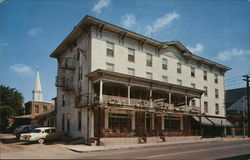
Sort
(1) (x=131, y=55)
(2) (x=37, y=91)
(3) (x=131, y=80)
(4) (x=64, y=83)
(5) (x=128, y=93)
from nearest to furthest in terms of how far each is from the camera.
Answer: (5) (x=128, y=93) < (3) (x=131, y=80) < (1) (x=131, y=55) < (4) (x=64, y=83) < (2) (x=37, y=91)

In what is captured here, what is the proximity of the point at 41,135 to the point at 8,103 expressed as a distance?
2979cm

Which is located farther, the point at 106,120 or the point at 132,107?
the point at 106,120

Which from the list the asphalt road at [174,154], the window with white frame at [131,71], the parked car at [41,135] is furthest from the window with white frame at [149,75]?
the asphalt road at [174,154]

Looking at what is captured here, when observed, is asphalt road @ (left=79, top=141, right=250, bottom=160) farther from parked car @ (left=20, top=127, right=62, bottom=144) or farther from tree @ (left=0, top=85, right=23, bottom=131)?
tree @ (left=0, top=85, right=23, bottom=131)

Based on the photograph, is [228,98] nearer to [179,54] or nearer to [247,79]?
[247,79]

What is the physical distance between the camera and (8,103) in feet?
166

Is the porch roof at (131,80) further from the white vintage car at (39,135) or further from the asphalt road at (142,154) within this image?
the asphalt road at (142,154)

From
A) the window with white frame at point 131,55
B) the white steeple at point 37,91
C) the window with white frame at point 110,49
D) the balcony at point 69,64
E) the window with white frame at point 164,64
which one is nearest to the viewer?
the window with white frame at point 110,49

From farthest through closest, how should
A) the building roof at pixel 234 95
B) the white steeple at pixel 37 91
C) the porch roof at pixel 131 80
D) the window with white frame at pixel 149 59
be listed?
1. the white steeple at pixel 37 91
2. the building roof at pixel 234 95
3. the window with white frame at pixel 149 59
4. the porch roof at pixel 131 80

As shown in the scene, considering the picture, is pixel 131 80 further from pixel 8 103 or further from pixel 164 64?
pixel 8 103

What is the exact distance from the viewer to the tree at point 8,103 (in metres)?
47.8

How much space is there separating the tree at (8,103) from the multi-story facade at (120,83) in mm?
17924

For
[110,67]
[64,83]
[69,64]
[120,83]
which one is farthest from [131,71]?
[64,83]

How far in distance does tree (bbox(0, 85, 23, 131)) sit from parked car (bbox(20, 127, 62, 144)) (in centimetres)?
2538
